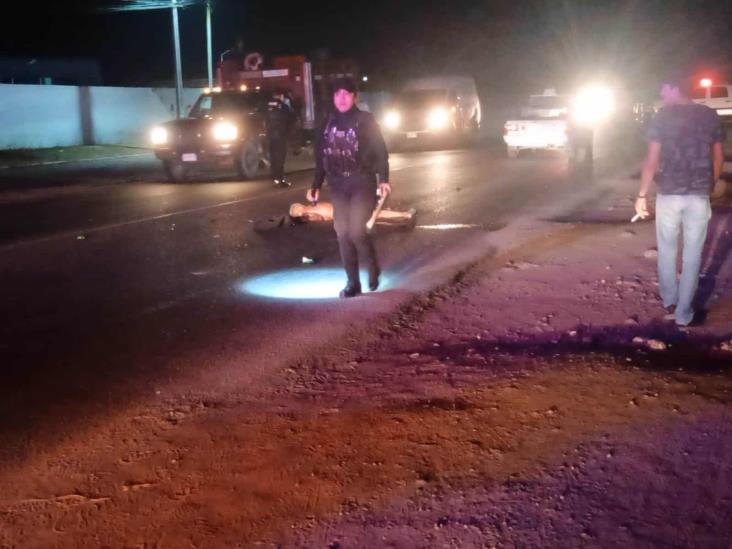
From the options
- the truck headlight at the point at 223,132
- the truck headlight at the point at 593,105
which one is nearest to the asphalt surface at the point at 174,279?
the truck headlight at the point at 223,132

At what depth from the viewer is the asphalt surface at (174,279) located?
19.6ft

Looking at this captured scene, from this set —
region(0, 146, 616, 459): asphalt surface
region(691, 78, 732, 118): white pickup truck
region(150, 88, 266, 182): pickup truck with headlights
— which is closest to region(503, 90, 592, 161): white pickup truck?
region(0, 146, 616, 459): asphalt surface

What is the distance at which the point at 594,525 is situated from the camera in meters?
3.79

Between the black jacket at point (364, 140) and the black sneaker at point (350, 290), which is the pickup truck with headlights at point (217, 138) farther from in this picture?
the black jacket at point (364, 140)

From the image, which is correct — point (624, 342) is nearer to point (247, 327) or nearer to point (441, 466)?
point (441, 466)

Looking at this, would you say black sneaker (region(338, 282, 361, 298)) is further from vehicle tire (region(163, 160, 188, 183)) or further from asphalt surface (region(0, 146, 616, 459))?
vehicle tire (region(163, 160, 188, 183))

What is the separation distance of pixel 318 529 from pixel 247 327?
3.43 meters

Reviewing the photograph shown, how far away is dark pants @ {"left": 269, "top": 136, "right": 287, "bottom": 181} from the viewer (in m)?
18.5

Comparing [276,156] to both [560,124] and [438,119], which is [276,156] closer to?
[560,124]

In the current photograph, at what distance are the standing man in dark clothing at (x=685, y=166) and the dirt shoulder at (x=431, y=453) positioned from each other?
2.18 feet

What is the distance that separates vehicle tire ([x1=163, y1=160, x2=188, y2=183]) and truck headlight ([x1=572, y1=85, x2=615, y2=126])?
8734 mm

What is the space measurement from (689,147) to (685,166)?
5.7 inches

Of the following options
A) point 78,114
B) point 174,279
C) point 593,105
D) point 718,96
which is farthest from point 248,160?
point 718,96

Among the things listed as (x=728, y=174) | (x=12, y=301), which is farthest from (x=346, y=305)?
(x=728, y=174)
